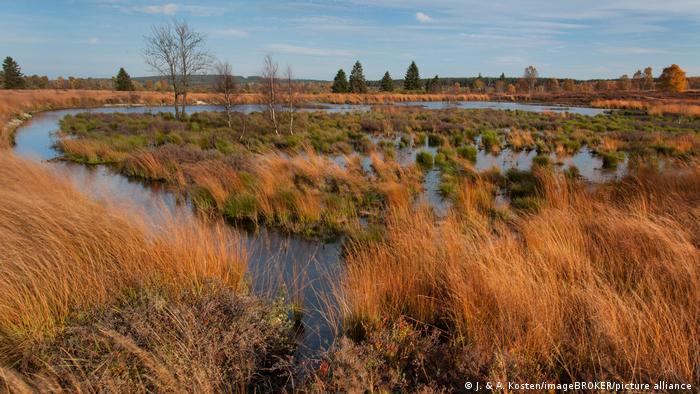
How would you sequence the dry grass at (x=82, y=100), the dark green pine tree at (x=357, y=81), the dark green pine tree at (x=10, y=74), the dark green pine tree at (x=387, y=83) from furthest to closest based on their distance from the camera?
the dark green pine tree at (x=387, y=83), the dark green pine tree at (x=357, y=81), the dark green pine tree at (x=10, y=74), the dry grass at (x=82, y=100)

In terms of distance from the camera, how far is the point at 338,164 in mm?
11828

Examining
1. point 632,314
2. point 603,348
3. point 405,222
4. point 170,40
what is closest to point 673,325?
point 632,314

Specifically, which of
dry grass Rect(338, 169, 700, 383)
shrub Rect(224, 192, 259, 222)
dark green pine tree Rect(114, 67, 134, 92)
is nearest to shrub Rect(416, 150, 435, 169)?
shrub Rect(224, 192, 259, 222)

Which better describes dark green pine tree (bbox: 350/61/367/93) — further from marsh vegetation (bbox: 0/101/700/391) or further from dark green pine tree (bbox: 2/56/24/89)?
marsh vegetation (bbox: 0/101/700/391)

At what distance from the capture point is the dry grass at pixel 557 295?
2.62 meters

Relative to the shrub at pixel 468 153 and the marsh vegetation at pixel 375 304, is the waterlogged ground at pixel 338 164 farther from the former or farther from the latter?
the marsh vegetation at pixel 375 304

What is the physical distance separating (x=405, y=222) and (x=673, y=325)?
3.18 m

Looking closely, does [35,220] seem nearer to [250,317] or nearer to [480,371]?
[250,317]

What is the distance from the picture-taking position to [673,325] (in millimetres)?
2787

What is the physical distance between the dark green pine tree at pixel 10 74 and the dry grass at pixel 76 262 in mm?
73878

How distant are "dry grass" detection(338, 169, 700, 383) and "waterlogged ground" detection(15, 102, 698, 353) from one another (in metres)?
0.88

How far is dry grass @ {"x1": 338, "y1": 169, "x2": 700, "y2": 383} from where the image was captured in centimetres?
262

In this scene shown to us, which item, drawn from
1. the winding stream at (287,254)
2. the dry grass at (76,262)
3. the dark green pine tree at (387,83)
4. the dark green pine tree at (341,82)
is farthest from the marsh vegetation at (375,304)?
the dark green pine tree at (387,83)

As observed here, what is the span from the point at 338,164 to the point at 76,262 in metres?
8.67
